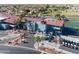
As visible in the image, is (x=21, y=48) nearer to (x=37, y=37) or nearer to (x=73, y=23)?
(x=37, y=37)

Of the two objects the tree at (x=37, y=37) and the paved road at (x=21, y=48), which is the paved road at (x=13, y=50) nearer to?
the paved road at (x=21, y=48)

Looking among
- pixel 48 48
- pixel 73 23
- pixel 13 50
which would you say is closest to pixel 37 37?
pixel 48 48

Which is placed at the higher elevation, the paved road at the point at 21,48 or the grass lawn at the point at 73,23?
the grass lawn at the point at 73,23

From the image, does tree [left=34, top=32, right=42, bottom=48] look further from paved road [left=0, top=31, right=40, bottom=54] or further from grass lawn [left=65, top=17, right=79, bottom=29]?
grass lawn [left=65, top=17, right=79, bottom=29]

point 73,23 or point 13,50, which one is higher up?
point 73,23

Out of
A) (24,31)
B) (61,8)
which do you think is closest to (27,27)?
(24,31)

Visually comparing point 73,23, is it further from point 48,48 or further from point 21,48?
point 21,48

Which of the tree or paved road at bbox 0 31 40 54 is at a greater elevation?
the tree

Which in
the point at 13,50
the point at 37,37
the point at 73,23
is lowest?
the point at 13,50

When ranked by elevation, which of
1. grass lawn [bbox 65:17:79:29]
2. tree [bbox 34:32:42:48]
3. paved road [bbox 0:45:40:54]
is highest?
grass lawn [bbox 65:17:79:29]

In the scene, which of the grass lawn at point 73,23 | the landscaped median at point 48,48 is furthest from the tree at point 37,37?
the grass lawn at point 73,23

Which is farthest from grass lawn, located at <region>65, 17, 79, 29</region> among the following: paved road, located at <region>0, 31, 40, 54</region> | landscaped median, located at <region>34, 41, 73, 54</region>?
paved road, located at <region>0, 31, 40, 54</region>

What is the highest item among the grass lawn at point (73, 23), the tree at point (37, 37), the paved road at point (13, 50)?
the grass lawn at point (73, 23)

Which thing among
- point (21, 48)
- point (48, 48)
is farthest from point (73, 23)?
point (21, 48)
